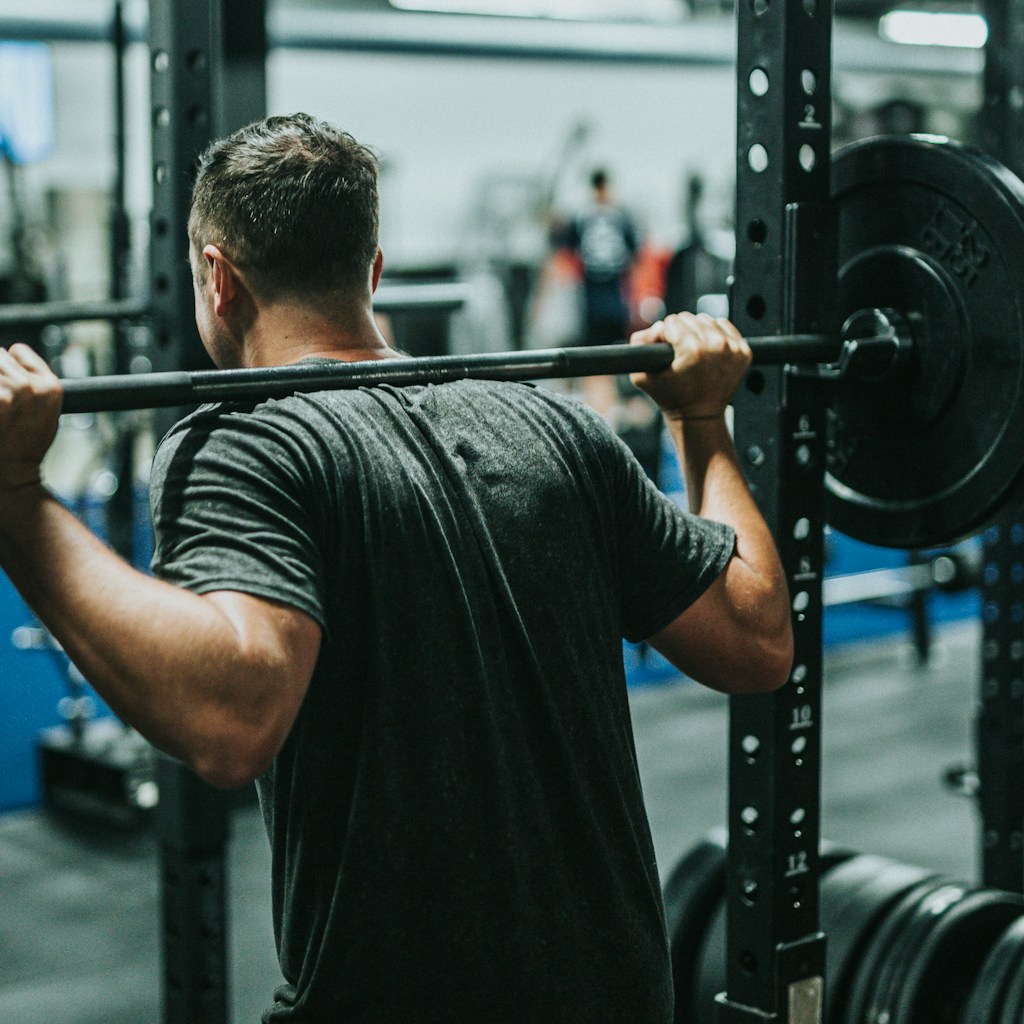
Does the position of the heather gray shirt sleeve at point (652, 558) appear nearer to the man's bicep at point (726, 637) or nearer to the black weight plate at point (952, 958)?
the man's bicep at point (726, 637)

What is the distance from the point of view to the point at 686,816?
470cm

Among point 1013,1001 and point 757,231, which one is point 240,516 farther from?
point 1013,1001

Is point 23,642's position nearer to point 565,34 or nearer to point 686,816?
point 686,816

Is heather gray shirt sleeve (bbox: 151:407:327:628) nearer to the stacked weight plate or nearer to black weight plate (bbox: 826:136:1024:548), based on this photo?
black weight plate (bbox: 826:136:1024:548)

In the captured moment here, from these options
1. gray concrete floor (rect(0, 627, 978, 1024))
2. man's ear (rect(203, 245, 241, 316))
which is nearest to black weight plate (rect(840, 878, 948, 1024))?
man's ear (rect(203, 245, 241, 316))

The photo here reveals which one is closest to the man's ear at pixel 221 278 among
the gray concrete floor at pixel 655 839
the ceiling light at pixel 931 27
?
the gray concrete floor at pixel 655 839

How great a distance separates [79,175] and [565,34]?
325 cm

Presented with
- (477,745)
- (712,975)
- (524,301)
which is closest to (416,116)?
(524,301)

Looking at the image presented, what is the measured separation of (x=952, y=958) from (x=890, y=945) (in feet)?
0.34

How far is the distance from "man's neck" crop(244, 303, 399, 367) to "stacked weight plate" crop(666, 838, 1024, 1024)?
1.29 m

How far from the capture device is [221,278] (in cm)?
134

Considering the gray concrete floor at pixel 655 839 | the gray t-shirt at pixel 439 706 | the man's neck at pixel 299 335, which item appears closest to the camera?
the gray t-shirt at pixel 439 706

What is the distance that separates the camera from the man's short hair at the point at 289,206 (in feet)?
4.29

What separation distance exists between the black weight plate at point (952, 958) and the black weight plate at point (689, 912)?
0.33 metres
